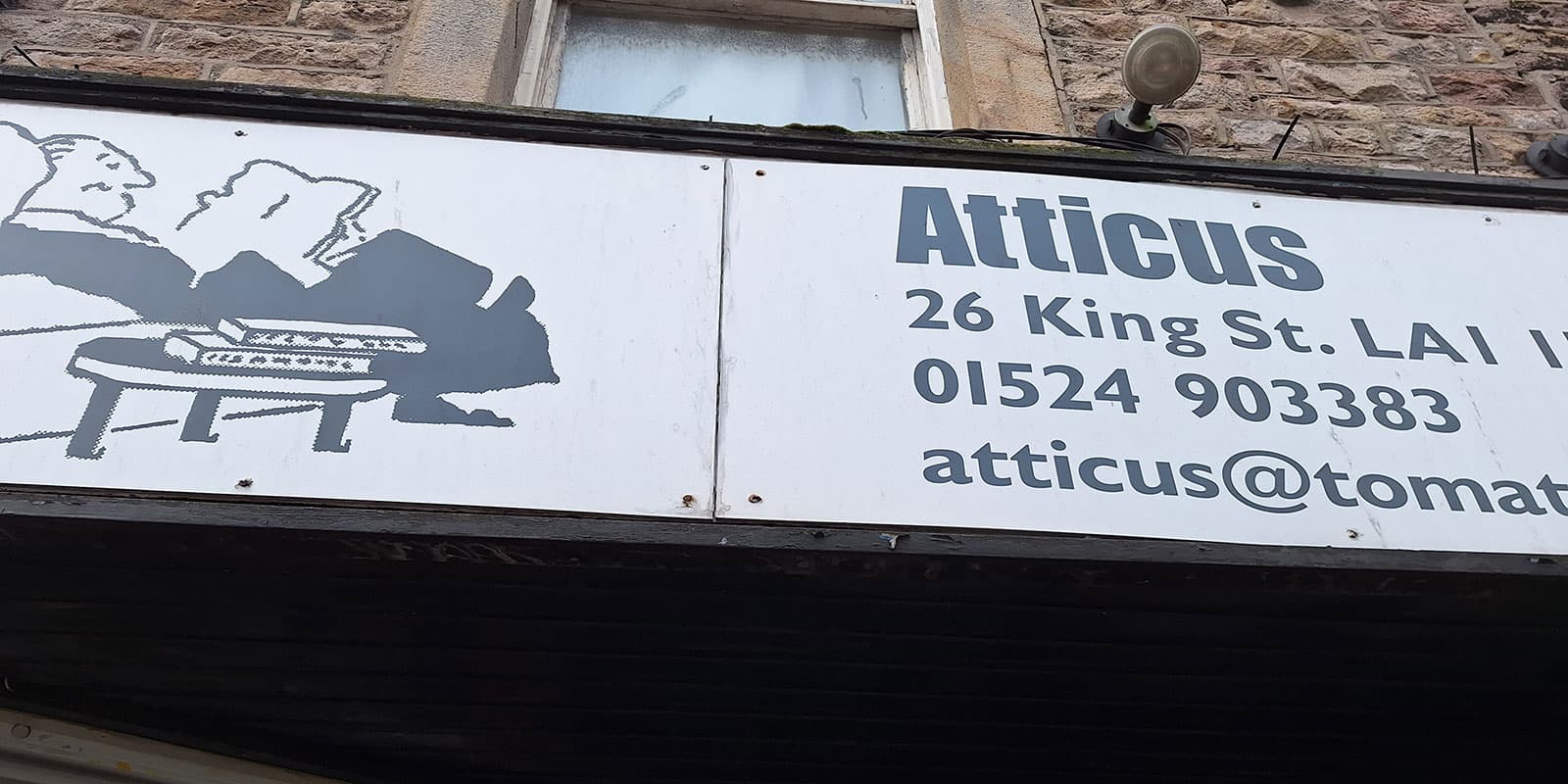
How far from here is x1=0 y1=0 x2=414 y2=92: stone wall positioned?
12.3 ft

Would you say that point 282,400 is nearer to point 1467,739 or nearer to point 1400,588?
point 1400,588

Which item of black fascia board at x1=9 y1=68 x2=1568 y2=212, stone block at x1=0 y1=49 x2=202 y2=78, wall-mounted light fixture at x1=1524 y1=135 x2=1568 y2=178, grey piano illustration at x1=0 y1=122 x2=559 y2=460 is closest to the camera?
grey piano illustration at x1=0 y1=122 x2=559 y2=460

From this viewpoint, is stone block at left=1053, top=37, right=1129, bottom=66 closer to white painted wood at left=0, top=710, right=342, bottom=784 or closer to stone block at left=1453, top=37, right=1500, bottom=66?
stone block at left=1453, top=37, right=1500, bottom=66

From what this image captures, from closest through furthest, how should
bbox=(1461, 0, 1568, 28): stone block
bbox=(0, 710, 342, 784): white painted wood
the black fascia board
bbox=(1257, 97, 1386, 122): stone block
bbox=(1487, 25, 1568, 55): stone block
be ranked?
bbox=(0, 710, 342, 784): white painted wood < the black fascia board < bbox=(1257, 97, 1386, 122): stone block < bbox=(1487, 25, 1568, 55): stone block < bbox=(1461, 0, 1568, 28): stone block

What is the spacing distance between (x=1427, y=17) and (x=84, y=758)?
4.97 metres

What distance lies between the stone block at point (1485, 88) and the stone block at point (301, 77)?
370 cm

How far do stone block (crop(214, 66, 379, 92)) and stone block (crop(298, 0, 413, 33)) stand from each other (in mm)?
254

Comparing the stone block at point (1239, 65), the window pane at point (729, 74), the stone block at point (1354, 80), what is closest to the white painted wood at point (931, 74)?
the window pane at point (729, 74)

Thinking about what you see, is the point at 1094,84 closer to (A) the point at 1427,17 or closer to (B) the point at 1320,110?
(B) the point at 1320,110

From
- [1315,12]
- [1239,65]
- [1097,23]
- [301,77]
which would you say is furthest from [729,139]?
[1315,12]

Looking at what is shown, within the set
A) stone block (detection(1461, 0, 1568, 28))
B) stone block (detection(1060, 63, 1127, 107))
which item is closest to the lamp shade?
stone block (detection(1060, 63, 1127, 107))

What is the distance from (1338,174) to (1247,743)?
1.41 m

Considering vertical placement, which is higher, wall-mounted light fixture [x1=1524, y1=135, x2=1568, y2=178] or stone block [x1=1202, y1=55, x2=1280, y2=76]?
stone block [x1=1202, y1=55, x2=1280, y2=76]

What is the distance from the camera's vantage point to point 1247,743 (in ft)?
9.11
